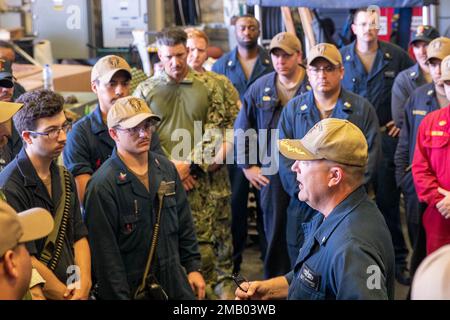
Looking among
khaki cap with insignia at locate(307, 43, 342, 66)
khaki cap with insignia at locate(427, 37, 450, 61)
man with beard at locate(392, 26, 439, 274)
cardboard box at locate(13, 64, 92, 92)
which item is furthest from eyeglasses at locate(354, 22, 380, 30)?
cardboard box at locate(13, 64, 92, 92)

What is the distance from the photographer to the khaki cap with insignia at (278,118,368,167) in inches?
→ 105

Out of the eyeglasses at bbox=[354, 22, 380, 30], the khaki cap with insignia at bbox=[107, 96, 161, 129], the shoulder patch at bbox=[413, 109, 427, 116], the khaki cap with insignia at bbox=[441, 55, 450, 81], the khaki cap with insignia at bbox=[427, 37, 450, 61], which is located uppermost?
the eyeglasses at bbox=[354, 22, 380, 30]

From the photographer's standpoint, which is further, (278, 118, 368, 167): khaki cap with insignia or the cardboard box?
the cardboard box

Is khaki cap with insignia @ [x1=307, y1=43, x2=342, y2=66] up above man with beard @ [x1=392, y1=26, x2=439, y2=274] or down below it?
above

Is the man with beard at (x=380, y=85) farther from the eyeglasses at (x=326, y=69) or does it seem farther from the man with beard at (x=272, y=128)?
the eyeglasses at (x=326, y=69)

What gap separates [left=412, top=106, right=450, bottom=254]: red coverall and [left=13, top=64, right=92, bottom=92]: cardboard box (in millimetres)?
3177

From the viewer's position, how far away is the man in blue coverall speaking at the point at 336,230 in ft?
7.99

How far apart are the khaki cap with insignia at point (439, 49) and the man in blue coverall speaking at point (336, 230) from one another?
7.26 ft

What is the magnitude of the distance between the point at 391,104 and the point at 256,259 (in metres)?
1.50

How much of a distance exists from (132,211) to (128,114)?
453 mm

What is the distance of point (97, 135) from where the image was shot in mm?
3988

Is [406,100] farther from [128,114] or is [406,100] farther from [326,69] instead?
[128,114]

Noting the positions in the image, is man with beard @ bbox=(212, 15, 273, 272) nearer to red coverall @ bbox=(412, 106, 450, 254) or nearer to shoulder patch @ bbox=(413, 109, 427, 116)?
shoulder patch @ bbox=(413, 109, 427, 116)

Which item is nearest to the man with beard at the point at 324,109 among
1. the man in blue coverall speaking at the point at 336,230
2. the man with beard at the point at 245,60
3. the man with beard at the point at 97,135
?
the man with beard at the point at 97,135
